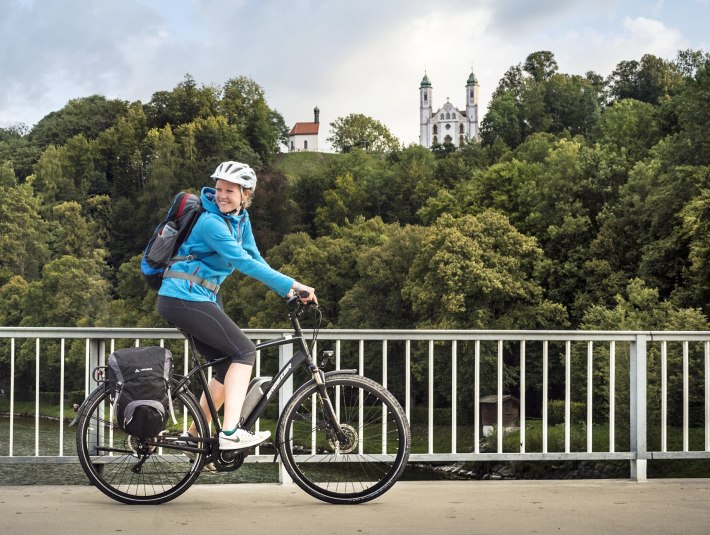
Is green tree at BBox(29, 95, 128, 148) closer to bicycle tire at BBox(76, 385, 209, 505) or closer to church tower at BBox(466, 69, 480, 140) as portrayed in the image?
church tower at BBox(466, 69, 480, 140)

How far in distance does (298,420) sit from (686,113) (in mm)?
34901

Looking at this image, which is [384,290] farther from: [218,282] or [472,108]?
[472,108]

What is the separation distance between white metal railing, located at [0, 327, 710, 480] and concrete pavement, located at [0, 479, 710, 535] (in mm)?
281

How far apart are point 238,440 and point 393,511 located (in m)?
0.78

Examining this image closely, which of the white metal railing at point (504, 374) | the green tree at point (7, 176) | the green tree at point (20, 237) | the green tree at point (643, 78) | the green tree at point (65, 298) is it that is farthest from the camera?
the green tree at point (643, 78)

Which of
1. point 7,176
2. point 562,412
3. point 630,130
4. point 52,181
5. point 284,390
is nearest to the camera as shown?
point 284,390

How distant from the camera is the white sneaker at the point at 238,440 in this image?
517cm

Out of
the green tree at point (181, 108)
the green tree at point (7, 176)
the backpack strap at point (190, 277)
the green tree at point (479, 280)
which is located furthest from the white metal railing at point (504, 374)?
the green tree at point (181, 108)

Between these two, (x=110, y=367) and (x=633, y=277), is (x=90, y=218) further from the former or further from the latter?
(x=110, y=367)

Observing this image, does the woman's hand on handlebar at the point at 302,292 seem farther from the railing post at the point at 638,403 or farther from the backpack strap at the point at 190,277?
the railing post at the point at 638,403

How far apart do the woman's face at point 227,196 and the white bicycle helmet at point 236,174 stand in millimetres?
31

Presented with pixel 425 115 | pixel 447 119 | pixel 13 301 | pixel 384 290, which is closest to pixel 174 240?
pixel 384 290

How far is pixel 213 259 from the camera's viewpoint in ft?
17.0

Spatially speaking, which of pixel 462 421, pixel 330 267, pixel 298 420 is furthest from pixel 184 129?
pixel 298 420
